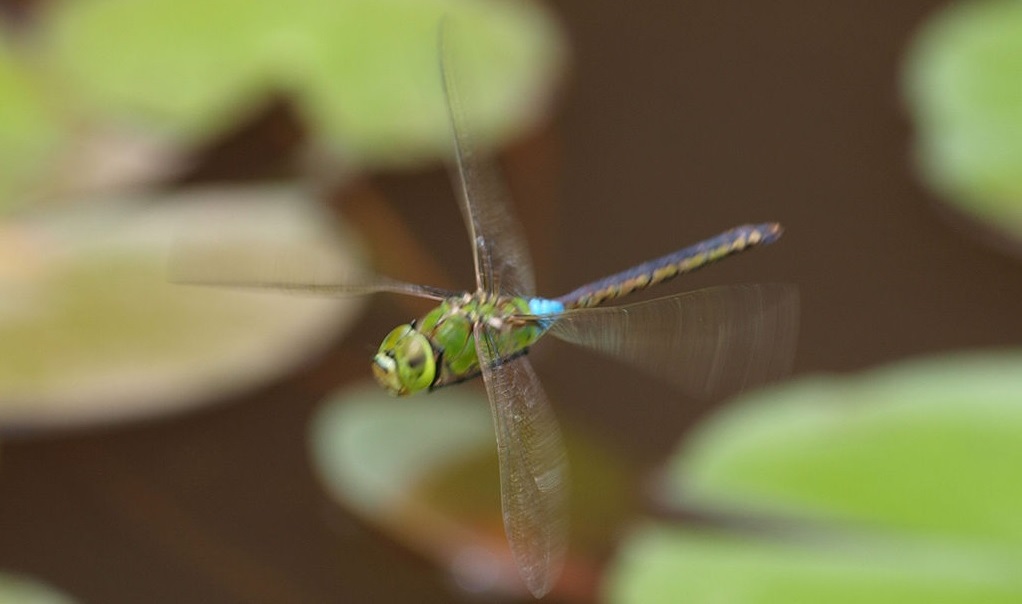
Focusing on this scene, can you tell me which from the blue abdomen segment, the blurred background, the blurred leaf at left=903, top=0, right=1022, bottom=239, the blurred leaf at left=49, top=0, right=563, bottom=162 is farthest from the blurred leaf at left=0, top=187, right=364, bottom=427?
the blurred leaf at left=903, top=0, right=1022, bottom=239

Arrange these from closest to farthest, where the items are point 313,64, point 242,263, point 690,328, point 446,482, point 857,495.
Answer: point 690,328, point 857,495, point 446,482, point 242,263, point 313,64

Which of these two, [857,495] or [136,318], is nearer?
Answer: [857,495]

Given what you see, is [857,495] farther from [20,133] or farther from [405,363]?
[20,133]

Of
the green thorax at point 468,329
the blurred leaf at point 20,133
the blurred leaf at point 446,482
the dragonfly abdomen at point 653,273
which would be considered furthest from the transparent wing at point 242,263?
the green thorax at point 468,329

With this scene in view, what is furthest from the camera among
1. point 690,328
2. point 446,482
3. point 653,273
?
point 446,482

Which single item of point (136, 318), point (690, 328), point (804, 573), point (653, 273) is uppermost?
point (136, 318)

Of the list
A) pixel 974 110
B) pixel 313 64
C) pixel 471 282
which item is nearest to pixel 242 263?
pixel 471 282

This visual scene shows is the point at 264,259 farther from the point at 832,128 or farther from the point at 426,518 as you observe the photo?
the point at 832,128
